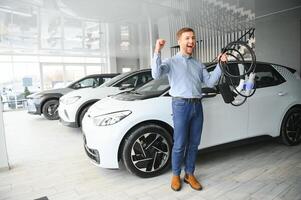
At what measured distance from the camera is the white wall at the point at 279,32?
4871 mm

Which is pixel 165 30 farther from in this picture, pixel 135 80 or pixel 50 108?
pixel 50 108

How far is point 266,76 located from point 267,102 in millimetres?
360

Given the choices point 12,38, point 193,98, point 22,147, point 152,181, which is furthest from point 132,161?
point 12,38

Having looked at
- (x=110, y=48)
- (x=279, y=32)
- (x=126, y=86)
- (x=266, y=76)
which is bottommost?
(x=126, y=86)

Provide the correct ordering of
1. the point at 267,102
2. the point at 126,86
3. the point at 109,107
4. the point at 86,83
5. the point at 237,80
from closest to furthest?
the point at 109,107 → the point at 237,80 → the point at 267,102 → the point at 126,86 → the point at 86,83

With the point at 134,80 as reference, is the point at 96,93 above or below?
below

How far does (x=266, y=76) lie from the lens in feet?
9.71

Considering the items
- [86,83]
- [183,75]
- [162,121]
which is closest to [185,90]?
[183,75]

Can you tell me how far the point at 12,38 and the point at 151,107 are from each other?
23.8 feet

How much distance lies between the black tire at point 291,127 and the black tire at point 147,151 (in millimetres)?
1672

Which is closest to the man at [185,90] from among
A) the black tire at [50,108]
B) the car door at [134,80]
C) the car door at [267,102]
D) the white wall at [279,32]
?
the car door at [267,102]

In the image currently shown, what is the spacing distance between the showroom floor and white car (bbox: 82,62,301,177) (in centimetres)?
22

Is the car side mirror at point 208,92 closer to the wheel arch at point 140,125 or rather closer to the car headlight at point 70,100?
the wheel arch at point 140,125

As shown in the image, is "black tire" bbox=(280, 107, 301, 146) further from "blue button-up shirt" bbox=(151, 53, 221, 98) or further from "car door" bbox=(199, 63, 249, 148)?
"blue button-up shirt" bbox=(151, 53, 221, 98)
